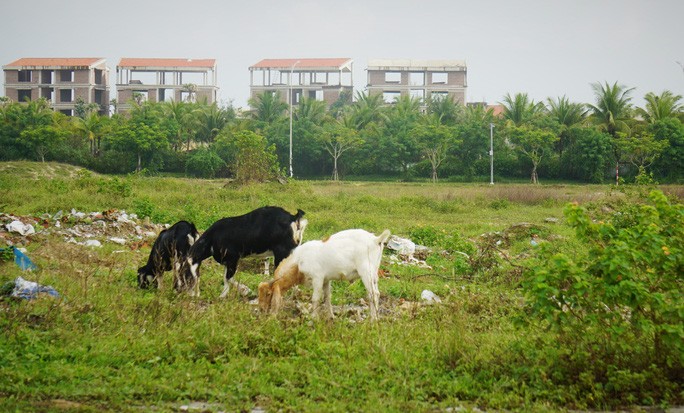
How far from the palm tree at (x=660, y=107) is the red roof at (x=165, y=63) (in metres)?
50.9

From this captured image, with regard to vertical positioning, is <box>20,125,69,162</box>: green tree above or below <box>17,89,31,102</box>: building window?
below

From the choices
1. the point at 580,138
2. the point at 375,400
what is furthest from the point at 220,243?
the point at 580,138

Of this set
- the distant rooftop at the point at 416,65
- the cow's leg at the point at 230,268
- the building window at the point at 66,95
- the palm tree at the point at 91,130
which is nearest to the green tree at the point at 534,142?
the palm tree at the point at 91,130

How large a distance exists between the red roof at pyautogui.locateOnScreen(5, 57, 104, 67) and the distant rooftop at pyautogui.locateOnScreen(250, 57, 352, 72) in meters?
18.8

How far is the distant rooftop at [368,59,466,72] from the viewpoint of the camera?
296 feet

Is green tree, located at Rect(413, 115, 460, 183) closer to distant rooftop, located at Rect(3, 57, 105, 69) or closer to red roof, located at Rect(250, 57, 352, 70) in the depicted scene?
red roof, located at Rect(250, 57, 352, 70)

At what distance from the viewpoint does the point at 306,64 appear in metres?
91.2

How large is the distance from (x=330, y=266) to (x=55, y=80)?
85872 millimetres

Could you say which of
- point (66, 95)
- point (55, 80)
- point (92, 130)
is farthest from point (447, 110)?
point (55, 80)

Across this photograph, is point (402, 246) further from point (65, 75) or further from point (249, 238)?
point (65, 75)

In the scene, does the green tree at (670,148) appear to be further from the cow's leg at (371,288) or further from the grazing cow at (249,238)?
the cow's leg at (371,288)

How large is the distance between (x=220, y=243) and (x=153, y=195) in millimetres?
13773

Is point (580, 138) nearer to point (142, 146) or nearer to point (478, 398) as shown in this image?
point (142, 146)

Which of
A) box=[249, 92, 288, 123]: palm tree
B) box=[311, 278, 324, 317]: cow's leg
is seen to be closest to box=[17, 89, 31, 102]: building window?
box=[249, 92, 288, 123]: palm tree
